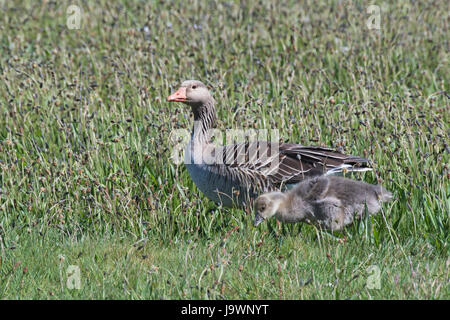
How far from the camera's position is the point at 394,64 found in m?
10.1

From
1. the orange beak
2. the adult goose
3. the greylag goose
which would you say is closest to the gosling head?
the greylag goose

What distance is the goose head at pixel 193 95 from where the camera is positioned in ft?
23.1

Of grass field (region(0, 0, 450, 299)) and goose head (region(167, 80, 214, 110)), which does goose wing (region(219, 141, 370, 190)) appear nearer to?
grass field (region(0, 0, 450, 299))

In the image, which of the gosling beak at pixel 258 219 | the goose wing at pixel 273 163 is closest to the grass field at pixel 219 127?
the gosling beak at pixel 258 219

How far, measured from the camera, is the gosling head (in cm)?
588

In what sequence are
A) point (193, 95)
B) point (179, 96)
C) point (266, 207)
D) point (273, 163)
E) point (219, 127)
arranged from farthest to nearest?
1. point (219, 127)
2. point (193, 95)
3. point (179, 96)
4. point (273, 163)
5. point (266, 207)

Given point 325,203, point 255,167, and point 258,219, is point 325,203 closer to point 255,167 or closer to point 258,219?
point 258,219

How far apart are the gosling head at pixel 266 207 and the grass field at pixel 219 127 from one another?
13 cm

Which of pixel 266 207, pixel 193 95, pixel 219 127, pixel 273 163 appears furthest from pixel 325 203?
pixel 219 127

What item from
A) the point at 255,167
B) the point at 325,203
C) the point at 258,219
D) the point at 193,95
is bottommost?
the point at 258,219

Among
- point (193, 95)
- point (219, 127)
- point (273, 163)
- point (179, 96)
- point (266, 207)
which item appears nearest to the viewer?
point (266, 207)

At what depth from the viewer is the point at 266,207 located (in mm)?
5875

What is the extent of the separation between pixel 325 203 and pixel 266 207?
53 centimetres

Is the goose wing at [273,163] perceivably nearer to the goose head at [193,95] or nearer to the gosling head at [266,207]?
the gosling head at [266,207]
